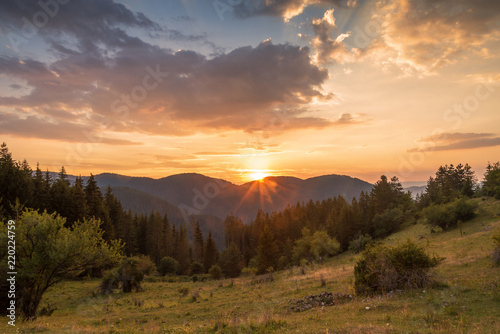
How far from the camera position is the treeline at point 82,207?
124 feet

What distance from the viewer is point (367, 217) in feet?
249

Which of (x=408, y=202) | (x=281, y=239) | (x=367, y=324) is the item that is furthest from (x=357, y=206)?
(x=367, y=324)

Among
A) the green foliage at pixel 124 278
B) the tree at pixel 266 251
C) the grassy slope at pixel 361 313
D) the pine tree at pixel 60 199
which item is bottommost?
the tree at pixel 266 251

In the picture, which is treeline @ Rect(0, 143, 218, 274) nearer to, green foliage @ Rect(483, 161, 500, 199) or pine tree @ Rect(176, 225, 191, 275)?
pine tree @ Rect(176, 225, 191, 275)

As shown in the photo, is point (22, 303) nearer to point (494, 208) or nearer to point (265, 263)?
point (265, 263)

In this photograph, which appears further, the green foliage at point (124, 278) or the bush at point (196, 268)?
the bush at point (196, 268)

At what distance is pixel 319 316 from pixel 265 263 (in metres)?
57.4

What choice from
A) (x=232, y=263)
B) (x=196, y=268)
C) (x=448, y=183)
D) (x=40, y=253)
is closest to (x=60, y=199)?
(x=40, y=253)

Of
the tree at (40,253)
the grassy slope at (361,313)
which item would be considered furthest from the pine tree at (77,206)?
the tree at (40,253)

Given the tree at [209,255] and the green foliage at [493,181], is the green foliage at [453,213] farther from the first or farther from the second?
the tree at [209,255]

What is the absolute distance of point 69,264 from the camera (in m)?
18.6

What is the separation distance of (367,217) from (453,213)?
97.0ft

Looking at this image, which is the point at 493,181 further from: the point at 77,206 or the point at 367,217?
the point at 77,206

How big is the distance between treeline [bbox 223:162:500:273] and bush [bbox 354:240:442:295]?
125 ft
